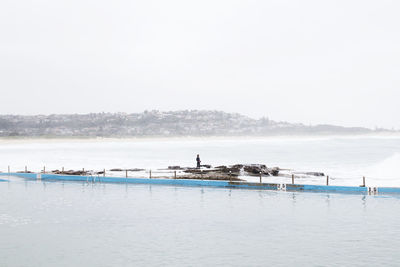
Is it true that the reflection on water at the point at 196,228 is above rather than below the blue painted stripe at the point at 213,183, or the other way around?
below

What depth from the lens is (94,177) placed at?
4622 centimetres

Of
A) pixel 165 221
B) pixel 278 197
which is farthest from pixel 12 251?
pixel 278 197

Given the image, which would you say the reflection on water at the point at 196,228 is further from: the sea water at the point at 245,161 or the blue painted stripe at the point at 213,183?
the sea water at the point at 245,161

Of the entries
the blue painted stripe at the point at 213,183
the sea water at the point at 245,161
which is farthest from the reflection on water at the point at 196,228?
the sea water at the point at 245,161

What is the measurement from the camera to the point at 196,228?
2391cm

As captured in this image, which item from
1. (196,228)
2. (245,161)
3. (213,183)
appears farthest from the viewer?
(245,161)

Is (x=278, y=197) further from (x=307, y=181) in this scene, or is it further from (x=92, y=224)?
(x=92, y=224)

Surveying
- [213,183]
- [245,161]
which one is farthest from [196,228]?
[245,161]

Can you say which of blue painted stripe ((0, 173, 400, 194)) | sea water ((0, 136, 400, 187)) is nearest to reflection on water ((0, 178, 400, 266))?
blue painted stripe ((0, 173, 400, 194))

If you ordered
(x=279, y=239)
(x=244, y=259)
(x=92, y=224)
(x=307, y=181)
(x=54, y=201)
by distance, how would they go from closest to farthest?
1. (x=244, y=259)
2. (x=279, y=239)
3. (x=92, y=224)
4. (x=54, y=201)
5. (x=307, y=181)

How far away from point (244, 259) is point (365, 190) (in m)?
21.3

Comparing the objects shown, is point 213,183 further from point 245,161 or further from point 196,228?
point 245,161

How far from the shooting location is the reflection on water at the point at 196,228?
18234mm

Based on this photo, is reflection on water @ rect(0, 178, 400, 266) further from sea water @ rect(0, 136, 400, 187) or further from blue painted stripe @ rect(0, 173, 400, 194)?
sea water @ rect(0, 136, 400, 187)
